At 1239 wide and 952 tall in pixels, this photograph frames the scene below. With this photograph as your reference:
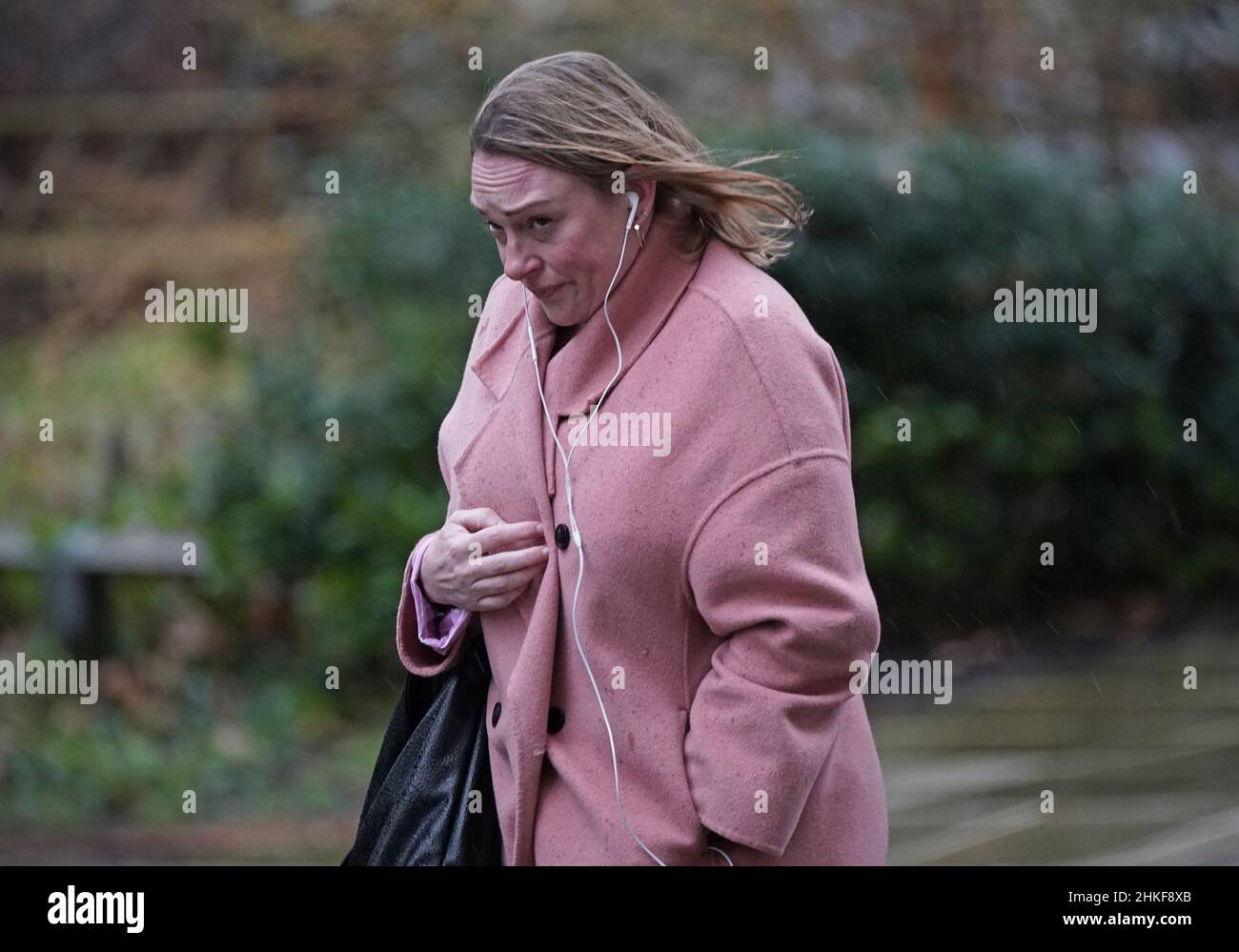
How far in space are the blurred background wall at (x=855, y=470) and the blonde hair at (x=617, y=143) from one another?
2.80 meters

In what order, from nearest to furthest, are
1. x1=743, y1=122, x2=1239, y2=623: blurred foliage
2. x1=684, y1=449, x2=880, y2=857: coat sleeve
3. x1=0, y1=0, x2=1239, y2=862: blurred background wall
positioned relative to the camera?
x1=684, y1=449, x2=880, y2=857: coat sleeve → x1=0, y1=0, x2=1239, y2=862: blurred background wall → x1=743, y1=122, x2=1239, y2=623: blurred foliage

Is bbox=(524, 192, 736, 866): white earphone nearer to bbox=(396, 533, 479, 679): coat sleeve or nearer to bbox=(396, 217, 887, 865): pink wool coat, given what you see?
bbox=(396, 217, 887, 865): pink wool coat

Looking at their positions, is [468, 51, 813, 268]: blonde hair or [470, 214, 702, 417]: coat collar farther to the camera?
[470, 214, 702, 417]: coat collar

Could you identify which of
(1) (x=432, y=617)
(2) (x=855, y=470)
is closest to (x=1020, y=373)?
(2) (x=855, y=470)

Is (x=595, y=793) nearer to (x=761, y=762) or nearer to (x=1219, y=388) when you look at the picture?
(x=761, y=762)

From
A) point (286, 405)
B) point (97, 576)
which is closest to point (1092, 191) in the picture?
point (286, 405)

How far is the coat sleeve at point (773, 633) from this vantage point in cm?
219

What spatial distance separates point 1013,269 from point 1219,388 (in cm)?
105

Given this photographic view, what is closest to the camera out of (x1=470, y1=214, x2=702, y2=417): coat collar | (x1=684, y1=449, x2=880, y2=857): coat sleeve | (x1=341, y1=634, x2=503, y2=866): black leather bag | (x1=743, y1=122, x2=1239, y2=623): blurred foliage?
(x1=684, y1=449, x2=880, y2=857): coat sleeve

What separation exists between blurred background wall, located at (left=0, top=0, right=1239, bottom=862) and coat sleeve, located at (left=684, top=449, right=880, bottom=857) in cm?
256

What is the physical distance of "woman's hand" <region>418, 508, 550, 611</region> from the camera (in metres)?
2.36

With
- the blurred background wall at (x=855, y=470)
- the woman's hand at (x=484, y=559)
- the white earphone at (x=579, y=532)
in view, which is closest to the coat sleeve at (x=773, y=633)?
the white earphone at (x=579, y=532)

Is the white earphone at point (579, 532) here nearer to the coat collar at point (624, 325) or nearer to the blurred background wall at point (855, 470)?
the coat collar at point (624, 325)

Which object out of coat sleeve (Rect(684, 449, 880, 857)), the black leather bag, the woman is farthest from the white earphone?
the black leather bag
